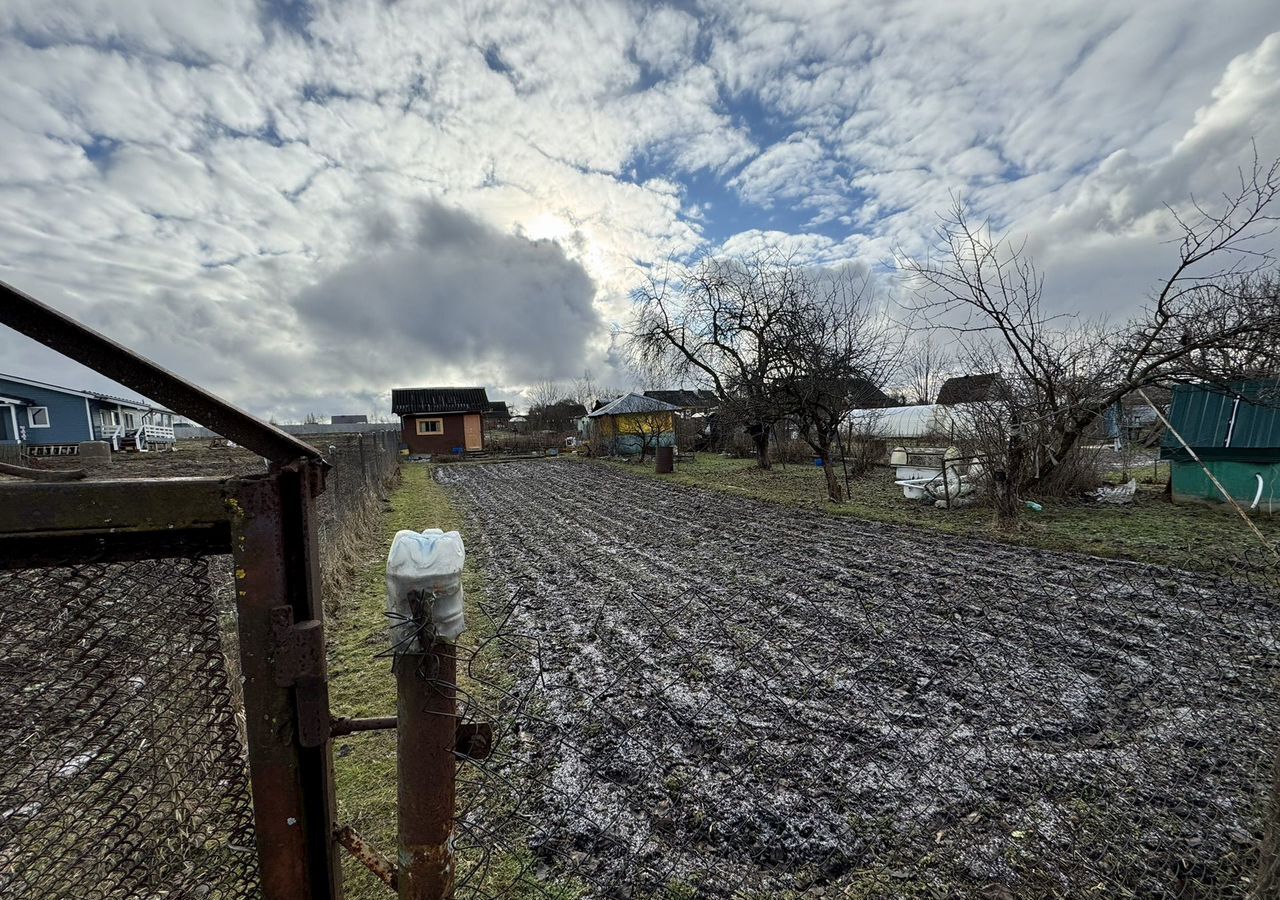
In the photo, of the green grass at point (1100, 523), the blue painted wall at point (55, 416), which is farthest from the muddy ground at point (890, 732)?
the blue painted wall at point (55, 416)

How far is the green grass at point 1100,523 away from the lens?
22.5 feet

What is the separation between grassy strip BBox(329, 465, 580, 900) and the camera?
2.28m

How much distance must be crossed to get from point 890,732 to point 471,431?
3275cm

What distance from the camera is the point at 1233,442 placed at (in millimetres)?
9766

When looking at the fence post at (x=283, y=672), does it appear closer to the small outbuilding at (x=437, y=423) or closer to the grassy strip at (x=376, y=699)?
the grassy strip at (x=376, y=699)

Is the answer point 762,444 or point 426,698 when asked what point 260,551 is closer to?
point 426,698

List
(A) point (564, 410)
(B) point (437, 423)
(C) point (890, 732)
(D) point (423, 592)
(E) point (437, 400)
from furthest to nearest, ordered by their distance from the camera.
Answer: (A) point (564, 410) < (E) point (437, 400) < (B) point (437, 423) < (C) point (890, 732) < (D) point (423, 592)

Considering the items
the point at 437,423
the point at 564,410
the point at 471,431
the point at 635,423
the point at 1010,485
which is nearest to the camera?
the point at 1010,485

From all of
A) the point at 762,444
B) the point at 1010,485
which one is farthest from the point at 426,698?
the point at 762,444

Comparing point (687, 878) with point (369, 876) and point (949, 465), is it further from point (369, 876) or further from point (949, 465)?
point (949, 465)

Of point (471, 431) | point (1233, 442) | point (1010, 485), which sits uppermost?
point (1233, 442)

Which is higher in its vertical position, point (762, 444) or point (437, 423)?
point (437, 423)

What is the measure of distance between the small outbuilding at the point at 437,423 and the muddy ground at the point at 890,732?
93.2ft

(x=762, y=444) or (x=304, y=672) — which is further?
(x=762, y=444)
